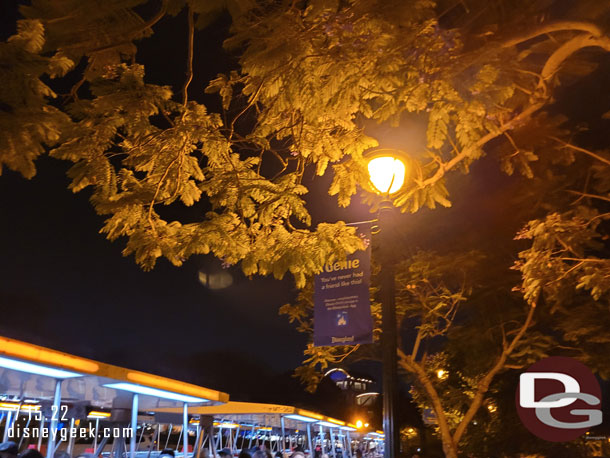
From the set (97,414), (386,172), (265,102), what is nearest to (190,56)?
(265,102)

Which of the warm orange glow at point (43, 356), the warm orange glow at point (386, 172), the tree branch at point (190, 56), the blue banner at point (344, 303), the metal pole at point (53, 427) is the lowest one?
the metal pole at point (53, 427)

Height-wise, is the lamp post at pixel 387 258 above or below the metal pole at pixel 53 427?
above

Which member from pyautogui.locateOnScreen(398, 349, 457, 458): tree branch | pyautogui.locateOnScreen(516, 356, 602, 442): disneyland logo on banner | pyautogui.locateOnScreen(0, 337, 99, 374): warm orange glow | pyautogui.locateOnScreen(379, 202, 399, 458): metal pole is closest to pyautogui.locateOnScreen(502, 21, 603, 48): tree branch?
pyautogui.locateOnScreen(379, 202, 399, 458): metal pole

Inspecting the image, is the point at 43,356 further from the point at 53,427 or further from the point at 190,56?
the point at 190,56

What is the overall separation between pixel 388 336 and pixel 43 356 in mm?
3622

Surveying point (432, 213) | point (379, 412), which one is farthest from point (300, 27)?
point (379, 412)

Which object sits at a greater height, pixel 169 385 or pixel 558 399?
pixel 558 399

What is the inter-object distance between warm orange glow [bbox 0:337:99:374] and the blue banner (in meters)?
2.79

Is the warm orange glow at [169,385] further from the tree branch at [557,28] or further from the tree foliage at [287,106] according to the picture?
the tree branch at [557,28]

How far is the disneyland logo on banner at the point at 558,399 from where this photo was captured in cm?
1602

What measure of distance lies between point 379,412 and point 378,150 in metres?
105

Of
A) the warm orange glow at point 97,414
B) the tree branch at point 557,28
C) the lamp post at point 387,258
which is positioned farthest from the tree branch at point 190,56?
the warm orange glow at point 97,414

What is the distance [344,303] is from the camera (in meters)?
6.17

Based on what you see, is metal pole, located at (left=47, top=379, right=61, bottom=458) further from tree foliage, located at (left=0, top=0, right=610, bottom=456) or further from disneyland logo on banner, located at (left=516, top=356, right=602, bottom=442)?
disneyland logo on banner, located at (left=516, top=356, right=602, bottom=442)
